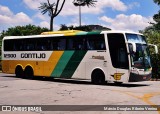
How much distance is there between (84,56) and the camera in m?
20.6

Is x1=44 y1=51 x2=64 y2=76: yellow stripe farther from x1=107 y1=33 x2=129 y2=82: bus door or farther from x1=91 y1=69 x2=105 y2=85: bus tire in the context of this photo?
x1=107 y1=33 x2=129 y2=82: bus door

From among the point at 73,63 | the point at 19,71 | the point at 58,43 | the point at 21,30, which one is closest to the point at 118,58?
the point at 73,63

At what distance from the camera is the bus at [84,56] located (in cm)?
1884

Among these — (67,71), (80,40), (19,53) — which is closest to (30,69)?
(19,53)

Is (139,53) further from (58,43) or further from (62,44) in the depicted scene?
(58,43)

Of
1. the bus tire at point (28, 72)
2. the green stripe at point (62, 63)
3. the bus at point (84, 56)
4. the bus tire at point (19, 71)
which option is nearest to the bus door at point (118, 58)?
the bus at point (84, 56)

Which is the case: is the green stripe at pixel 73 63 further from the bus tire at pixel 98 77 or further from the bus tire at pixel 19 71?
the bus tire at pixel 19 71

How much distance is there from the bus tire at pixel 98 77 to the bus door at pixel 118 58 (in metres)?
0.68

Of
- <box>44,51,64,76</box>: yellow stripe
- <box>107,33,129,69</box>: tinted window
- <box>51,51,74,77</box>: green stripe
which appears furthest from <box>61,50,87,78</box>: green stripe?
<box>107,33,129,69</box>: tinted window

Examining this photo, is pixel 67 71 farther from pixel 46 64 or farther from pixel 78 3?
pixel 78 3

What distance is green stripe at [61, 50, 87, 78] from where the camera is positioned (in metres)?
20.8

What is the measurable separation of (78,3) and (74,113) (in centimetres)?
2982

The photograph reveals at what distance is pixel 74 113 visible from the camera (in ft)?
33.8

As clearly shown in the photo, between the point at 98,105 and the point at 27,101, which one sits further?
the point at 27,101
